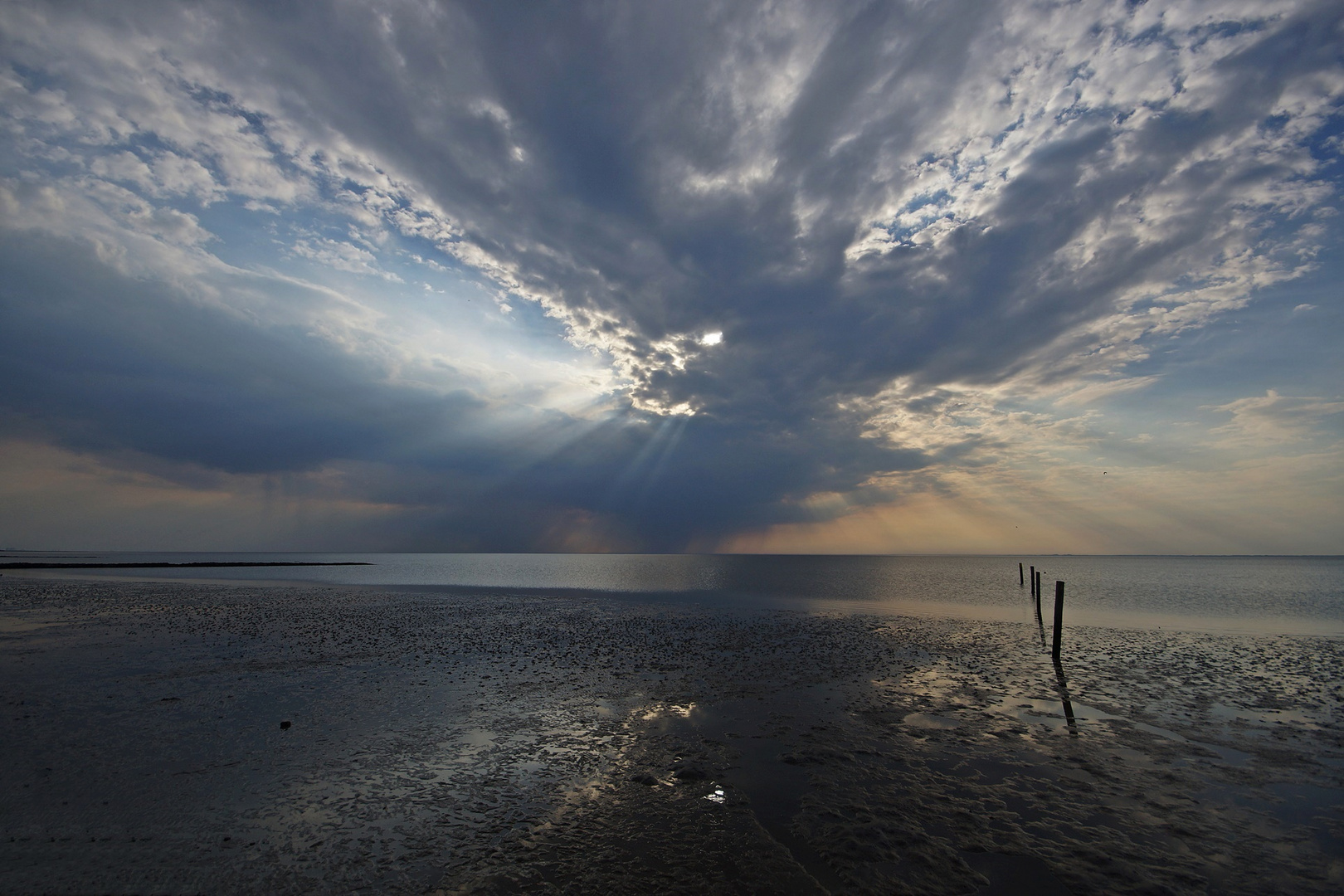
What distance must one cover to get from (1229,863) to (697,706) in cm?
1130

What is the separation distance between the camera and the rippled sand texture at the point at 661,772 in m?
7.96

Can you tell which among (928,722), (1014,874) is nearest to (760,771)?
(1014,874)

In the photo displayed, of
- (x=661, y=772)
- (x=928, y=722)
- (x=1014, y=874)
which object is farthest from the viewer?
(x=928, y=722)

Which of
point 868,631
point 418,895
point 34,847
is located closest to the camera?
point 418,895

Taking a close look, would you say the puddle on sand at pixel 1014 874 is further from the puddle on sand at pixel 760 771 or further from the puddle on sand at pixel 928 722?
the puddle on sand at pixel 928 722

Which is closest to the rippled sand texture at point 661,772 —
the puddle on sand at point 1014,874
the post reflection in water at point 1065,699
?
the puddle on sand at point 1014,874

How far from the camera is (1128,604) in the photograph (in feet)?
157

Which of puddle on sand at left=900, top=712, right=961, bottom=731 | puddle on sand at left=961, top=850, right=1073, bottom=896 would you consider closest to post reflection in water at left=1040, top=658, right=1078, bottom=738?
puddle on sand at left=900, top=712, right=961, bottom=731

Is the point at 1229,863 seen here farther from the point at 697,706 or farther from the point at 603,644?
the point at 603,644

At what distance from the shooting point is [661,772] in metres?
11.5

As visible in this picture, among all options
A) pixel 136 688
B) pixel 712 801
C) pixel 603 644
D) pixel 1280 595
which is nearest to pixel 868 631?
pixel 603 644

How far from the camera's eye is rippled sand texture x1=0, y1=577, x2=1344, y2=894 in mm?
7965

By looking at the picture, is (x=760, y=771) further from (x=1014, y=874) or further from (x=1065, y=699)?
(x=1065, y=699)

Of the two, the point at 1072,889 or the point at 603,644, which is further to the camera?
the point at 603,644
